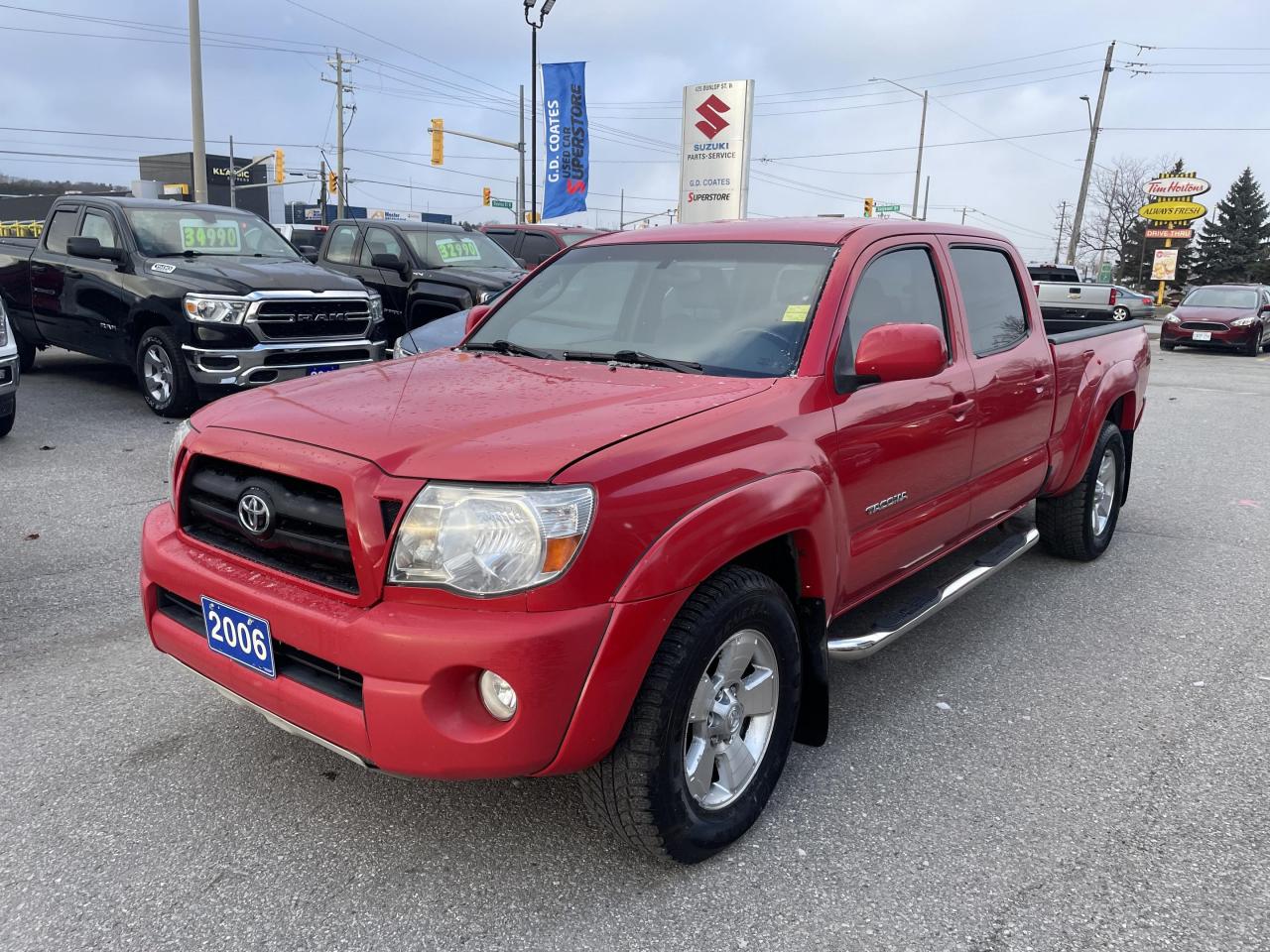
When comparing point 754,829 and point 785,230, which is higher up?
point 785,230

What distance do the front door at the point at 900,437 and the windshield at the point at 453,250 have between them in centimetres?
861

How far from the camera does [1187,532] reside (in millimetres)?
6066

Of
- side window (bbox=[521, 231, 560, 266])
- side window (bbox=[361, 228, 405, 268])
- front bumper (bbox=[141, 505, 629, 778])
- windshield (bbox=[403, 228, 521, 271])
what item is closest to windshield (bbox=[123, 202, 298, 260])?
side window (bbox=[361, 228, 405, 268])

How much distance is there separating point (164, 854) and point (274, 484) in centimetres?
107

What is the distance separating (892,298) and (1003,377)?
2.64 ft

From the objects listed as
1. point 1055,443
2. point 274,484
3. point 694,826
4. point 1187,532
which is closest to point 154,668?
point 274,484

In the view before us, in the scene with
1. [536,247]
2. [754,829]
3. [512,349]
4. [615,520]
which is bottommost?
[754,829]

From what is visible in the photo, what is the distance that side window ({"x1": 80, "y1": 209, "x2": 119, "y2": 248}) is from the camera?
8719 millimetres

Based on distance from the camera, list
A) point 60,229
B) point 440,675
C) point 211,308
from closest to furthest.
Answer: point 440,675 → point 211,308 → point 60,229

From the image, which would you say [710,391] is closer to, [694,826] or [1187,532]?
[694,826]

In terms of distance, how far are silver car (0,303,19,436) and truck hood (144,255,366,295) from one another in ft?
4.40

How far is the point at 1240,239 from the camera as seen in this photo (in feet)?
188

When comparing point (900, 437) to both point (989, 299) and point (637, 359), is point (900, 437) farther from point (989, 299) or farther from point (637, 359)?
point (989, 299)

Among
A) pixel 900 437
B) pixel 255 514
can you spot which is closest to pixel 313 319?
pixel 255 514
